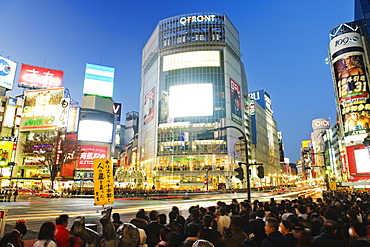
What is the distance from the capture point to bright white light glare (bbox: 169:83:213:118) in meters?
77.5

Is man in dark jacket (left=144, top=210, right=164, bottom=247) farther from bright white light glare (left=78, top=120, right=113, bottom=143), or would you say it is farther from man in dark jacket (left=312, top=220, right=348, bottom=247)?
bright white light glare (left=78, top=120, right=113, bottom=143)

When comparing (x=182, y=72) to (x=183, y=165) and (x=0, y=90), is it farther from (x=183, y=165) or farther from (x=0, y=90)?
(x=0, y=90)

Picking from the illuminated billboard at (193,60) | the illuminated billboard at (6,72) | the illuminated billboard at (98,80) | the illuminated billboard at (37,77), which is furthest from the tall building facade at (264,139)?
the illuminated billboard at (6,72)

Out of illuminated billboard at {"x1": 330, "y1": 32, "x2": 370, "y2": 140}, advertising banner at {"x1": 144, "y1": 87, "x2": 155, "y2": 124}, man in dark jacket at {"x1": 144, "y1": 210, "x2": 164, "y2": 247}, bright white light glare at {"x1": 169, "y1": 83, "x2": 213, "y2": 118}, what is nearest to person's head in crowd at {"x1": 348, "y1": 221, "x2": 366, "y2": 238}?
man in dark jacket at {"x1": 144, "y1": 210, "x2": 164, "y2": 247}

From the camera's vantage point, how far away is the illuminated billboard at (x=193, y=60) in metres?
81.8

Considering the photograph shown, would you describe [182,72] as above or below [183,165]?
above

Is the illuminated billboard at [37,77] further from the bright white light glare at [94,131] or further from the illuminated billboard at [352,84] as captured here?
the illuminated billboard at [352,84]

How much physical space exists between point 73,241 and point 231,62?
8585 cm

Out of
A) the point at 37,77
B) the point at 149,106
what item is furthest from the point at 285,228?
the point at 37,77

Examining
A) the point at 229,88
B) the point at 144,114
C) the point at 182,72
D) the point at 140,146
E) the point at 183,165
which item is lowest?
the point at 183,165

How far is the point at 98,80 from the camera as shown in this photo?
8469cm

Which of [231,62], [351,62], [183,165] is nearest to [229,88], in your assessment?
[231,62]

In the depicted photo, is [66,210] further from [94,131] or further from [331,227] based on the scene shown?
[94,131]

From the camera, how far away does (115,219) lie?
6.80 meters
